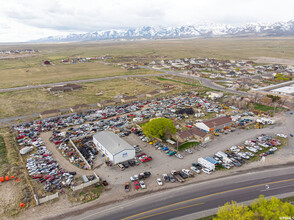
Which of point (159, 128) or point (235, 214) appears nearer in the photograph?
point (235, 214)

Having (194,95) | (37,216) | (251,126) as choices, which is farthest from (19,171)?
(194,95)

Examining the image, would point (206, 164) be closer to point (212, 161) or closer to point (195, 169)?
point (212, 161)

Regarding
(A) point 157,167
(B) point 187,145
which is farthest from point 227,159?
(A) point 157,167

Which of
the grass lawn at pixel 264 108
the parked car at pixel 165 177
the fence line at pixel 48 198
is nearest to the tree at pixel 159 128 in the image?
the parked car at pixel 165 177

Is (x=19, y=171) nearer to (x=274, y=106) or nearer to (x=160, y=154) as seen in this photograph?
(x=160, y=154)

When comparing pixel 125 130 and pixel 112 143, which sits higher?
pixel 112 143
